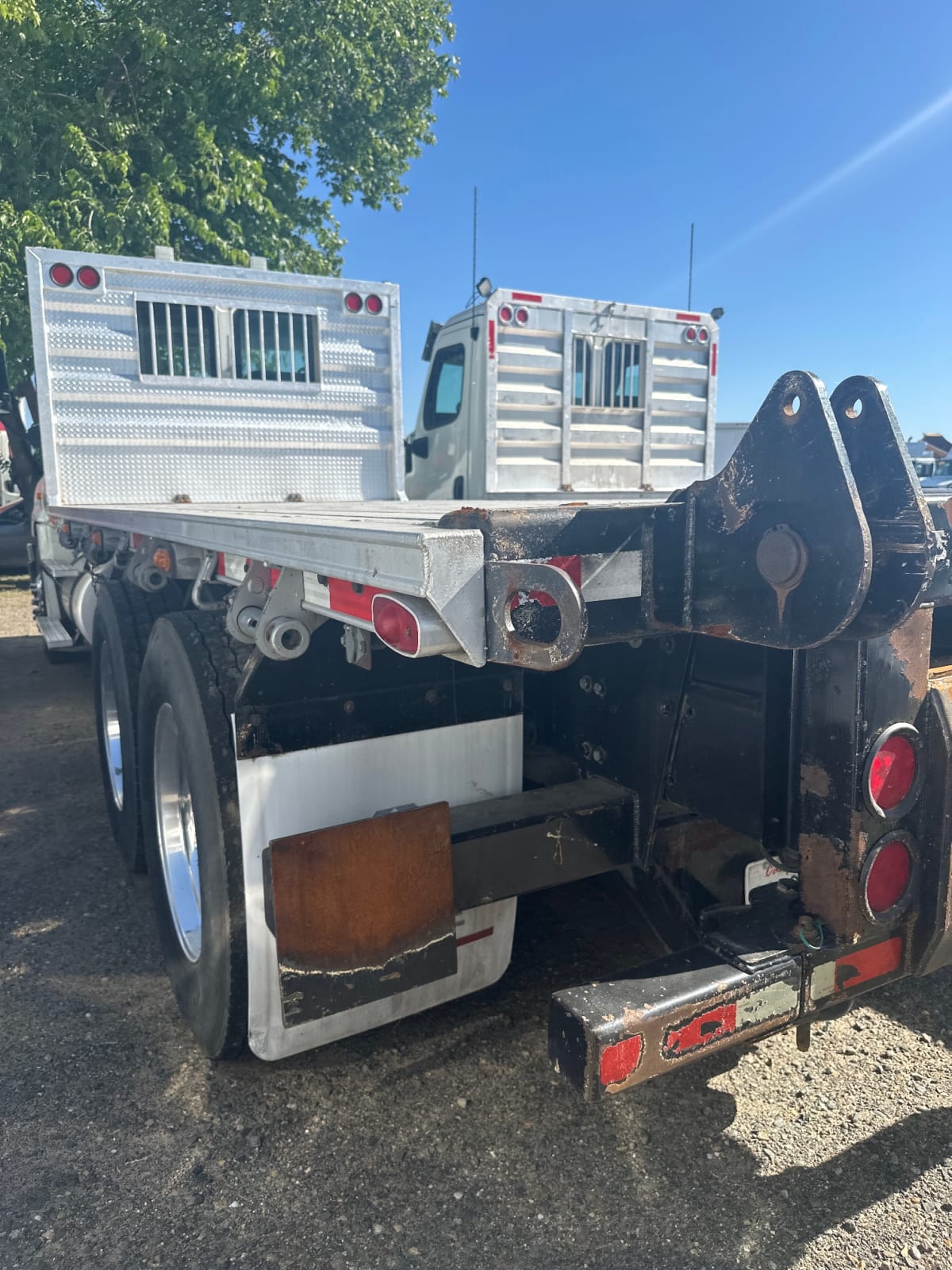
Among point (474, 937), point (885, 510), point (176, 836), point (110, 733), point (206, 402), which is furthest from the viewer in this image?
point (206, 402)

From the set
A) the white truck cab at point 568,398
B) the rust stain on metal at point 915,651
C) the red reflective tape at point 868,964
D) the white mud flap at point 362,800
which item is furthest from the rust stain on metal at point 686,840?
the white truck cab at point 568,398

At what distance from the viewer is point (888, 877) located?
6.39ft

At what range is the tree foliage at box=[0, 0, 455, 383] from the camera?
10945 millimetres

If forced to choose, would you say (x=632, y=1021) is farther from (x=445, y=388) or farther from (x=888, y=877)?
(x=445, y=388)

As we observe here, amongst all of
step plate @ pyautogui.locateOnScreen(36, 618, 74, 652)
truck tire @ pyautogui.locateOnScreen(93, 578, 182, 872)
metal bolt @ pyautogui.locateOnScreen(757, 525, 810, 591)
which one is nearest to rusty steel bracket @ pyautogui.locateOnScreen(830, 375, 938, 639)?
metal bolt @ pyautogui.locateOnScreen(757, 525, 810, 591)

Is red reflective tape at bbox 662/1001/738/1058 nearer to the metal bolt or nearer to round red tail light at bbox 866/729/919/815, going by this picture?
round red tail light at bbox 866/729/919/815

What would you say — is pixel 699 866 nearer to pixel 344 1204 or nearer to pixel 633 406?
pixel 344 1204

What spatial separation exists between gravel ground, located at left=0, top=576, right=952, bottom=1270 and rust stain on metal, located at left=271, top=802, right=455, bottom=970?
622 mm

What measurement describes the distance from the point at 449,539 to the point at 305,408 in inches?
159

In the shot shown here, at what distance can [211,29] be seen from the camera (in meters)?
12.0

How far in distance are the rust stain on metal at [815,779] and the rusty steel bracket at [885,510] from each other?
410mm

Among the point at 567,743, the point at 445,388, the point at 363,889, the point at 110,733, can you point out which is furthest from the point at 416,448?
the point at 363,889

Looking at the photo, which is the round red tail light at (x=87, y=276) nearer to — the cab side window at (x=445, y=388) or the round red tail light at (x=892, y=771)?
the cab side window at (x=445, y=388)

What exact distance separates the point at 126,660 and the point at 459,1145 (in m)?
2.42
